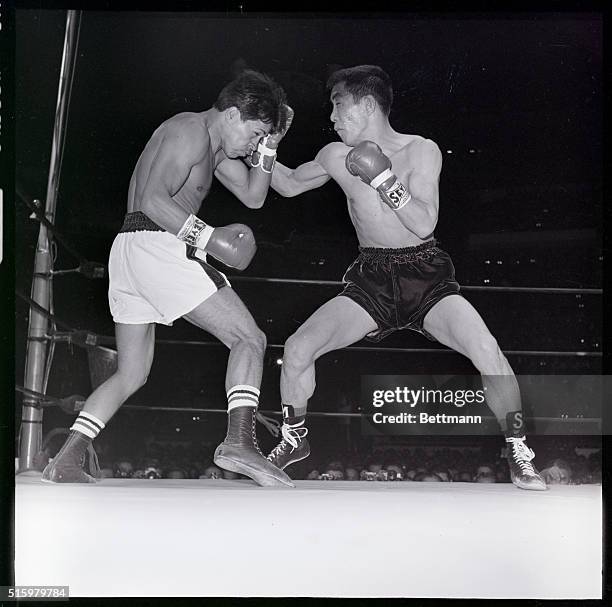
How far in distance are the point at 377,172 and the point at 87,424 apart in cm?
135

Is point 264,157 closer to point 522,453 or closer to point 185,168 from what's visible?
point 185,168

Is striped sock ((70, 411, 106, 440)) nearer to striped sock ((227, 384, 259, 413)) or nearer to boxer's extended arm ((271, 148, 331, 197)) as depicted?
striped sock ((227, 384, 259, 413))

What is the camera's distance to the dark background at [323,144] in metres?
2.87

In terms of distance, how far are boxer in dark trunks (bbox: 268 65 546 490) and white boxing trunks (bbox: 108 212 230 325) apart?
0.38 m

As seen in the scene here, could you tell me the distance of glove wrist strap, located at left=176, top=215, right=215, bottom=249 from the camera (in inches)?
109

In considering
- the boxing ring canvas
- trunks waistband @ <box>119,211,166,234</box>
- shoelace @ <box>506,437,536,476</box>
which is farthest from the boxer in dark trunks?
trunks waistband @ <box>119,211,166,234</box>

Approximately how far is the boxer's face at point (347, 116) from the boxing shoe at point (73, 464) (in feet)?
4.69

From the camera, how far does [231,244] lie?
2.75 meters

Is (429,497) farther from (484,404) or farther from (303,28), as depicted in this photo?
(303,28)

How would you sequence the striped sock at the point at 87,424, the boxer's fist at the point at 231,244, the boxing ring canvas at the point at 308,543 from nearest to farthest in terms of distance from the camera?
1. the boxing ring canvas at the point at 308,543
2. the boxer's fist at the point at 231,244
3. the striped sock at the point at 87,424

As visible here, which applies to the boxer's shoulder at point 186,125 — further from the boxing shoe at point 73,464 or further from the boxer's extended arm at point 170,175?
the boxing shoe at point 73,464

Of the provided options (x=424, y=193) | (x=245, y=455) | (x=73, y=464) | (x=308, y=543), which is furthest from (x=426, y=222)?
(x=73, y=464)

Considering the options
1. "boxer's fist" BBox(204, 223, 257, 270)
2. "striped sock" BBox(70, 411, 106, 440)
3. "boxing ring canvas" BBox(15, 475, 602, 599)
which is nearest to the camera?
"boxing ring canvas" BBox(15, 475, 602, 599)

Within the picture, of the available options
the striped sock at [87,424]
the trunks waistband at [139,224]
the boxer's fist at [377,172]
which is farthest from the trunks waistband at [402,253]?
the striped sock at [87,424]
